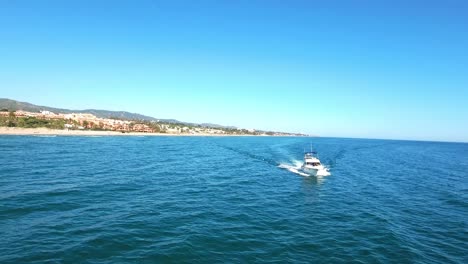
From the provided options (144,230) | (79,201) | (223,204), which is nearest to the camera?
(144,230)

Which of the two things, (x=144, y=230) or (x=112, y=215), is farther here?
(x=112, y=215)

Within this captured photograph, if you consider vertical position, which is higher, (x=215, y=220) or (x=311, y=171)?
(x=311, y=171)

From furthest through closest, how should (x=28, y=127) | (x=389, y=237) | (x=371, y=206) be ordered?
(x=28, y=127), (x=371, y=206), (x=389, y=237)

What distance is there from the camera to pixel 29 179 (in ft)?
153

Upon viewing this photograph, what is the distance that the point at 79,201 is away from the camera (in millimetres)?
36125

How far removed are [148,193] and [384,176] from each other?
186ft

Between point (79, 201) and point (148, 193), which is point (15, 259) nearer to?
point (79, 201)

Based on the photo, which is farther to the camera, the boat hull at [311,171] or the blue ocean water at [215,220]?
the boat hull at [311,171]

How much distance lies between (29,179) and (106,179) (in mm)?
11017

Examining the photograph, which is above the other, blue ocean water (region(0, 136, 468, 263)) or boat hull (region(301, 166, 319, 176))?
boat hull (region(301, 166, 319, 176))

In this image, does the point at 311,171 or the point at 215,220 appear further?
the point at 311,171

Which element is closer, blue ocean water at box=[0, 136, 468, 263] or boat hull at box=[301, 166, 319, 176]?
Answer: blue ocean water at box=[0, 136, 468, 263]

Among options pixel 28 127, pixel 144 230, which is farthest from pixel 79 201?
pixel 28 127

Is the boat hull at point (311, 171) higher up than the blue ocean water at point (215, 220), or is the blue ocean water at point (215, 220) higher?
the boat hull at point (311, 171)
